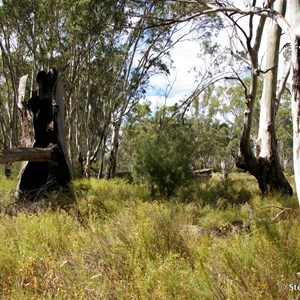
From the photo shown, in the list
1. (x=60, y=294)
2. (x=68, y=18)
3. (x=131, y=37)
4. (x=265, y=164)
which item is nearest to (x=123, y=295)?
(x=60, y=294)

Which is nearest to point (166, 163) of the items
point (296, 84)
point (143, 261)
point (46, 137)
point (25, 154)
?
point (46, 137)

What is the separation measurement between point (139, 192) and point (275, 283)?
600 centimetres

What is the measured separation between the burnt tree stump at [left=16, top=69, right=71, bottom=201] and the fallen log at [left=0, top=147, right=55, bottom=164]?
217mm

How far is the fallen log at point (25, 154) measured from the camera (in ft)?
18.2

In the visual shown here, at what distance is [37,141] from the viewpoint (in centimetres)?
739

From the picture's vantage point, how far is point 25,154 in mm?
6168

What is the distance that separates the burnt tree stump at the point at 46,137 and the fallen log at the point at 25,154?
0.22 metres

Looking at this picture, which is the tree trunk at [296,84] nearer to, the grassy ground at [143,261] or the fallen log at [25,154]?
the grassy ground at [143,261]

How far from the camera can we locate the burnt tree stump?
7164 mm

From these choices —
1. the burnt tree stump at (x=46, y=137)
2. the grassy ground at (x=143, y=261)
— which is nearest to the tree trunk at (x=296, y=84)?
the grassy ground at (x=143, y=261)

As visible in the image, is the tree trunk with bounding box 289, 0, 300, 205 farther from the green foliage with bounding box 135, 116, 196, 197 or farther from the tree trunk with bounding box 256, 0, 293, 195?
the green foliage with bounding box 135, 116, 196, 197

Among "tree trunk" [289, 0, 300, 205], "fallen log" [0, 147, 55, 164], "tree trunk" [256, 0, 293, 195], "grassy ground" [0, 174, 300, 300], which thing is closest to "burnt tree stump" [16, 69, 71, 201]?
"fallen log" [0, 147, 55, 164]

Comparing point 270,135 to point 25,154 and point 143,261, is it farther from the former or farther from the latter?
point 143,261

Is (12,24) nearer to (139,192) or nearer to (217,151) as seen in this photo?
(139,192)
